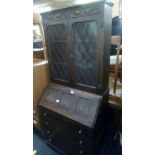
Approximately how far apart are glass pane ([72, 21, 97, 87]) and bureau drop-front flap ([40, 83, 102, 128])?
0.50ft

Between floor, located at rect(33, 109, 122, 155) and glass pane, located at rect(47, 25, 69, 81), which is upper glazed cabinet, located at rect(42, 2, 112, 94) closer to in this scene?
→ glass pane, located at rect(47, 25, 69, 81)

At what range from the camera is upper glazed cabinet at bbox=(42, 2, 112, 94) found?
57.4 inches

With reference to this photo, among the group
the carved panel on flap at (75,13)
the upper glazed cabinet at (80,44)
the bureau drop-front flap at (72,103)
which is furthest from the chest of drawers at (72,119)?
the carved panel on flap at (75,13)

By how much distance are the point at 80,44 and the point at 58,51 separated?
37cm

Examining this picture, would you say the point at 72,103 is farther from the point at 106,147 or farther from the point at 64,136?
the point at 106,147

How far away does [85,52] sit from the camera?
1.64 metres

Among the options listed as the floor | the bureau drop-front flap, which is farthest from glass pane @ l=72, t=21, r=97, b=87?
the floor

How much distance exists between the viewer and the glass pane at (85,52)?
1.54 metres

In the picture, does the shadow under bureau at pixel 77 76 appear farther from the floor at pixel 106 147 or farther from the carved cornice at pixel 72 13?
the floor at pixel 106 147

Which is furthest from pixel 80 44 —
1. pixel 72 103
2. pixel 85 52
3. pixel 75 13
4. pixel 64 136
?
pixel 64 136
